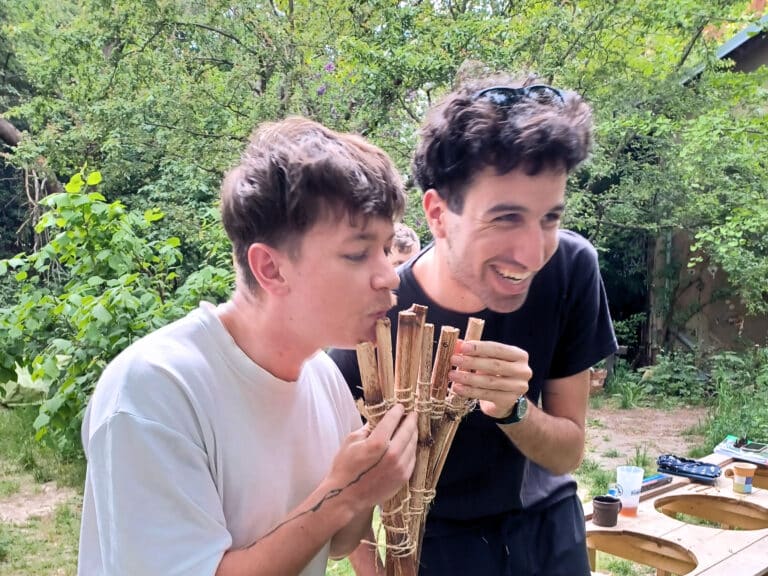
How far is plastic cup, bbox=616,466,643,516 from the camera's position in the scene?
11.2ft

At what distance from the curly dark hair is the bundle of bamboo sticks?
32cm

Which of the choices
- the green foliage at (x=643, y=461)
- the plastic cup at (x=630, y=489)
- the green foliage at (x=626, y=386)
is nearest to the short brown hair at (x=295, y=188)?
the plastic cup at (x=630, y=489)

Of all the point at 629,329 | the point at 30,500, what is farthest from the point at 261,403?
the point at 629,329

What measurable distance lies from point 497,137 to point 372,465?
72cm

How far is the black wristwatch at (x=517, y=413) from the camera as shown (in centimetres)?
144

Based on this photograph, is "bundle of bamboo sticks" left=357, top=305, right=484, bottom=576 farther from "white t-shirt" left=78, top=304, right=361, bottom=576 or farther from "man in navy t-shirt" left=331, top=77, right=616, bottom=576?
"white t-shirt" left=78, top=304, right=361, bottom=576

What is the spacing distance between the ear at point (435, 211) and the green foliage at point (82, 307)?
6.86ft

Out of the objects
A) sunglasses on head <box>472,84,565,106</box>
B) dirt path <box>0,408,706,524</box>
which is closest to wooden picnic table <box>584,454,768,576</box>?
sunglasses on head <box>472,84,565,106</box>

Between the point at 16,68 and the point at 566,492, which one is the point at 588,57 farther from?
the point at 16,68

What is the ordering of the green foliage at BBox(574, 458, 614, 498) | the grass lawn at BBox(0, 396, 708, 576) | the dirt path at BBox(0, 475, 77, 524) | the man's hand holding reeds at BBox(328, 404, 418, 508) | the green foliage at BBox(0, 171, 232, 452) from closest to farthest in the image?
the man's hand holding reeds at BBox(328, 404, 418, 508)
the green foliage at BBox(0, 171, 232, 452)
the grass lawn at BBox(0, 396, 708, 576)
the dirt path at BBox(0, 475, 77, 524)
the green foliage at BBox(574, 458, 614, 498)

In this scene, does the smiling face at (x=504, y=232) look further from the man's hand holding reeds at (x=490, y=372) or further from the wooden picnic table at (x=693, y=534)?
the wooden picnic table at (x=693, y=534)

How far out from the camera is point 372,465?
1.20 metres

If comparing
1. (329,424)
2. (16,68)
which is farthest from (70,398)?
(16,68)

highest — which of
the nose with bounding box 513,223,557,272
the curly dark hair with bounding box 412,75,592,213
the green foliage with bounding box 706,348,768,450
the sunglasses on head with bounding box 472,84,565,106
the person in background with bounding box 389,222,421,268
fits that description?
the sunglasses on head with bounding box 472,84,565,106
